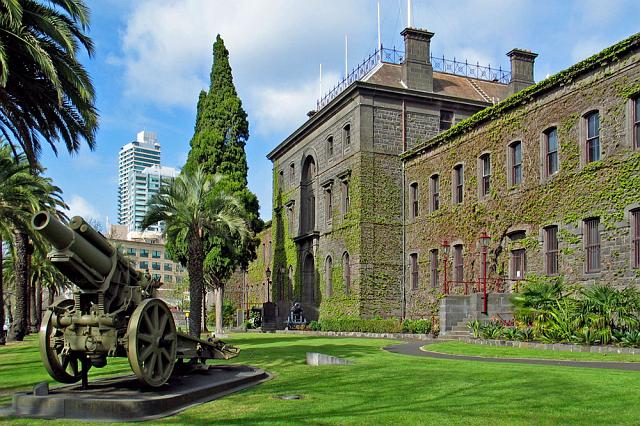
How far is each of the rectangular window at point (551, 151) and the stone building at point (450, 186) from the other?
7cm

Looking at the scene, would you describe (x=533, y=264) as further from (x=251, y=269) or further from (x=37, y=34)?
(x=251, y=269)

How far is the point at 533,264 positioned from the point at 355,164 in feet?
45.3

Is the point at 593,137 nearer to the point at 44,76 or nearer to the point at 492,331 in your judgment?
the point at 492,331

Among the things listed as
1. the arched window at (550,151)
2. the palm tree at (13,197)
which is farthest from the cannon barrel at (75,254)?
the arched window at (550,151)

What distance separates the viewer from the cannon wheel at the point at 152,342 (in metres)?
9.46

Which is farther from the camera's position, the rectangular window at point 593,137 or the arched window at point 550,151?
the arched window at point 550,151

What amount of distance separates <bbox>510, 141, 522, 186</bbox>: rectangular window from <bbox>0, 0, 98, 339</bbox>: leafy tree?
17.8m

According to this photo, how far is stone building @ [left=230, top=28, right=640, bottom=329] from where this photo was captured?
77.9ft

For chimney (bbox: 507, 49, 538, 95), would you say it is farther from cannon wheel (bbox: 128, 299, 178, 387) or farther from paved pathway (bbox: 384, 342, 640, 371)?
cannon wheel (bbox: 128, 299, 178, 387)

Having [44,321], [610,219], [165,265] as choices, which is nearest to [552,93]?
[610,219]

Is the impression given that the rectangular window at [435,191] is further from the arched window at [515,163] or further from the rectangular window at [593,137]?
the rectangular window at [593,137]

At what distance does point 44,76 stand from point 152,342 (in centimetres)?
940

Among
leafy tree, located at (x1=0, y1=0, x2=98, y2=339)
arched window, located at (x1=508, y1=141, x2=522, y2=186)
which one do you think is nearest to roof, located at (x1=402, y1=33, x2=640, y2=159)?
arched window, located at (x1=508, y1=141, x2=522, y2=186)

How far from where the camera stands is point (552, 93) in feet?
88.2
